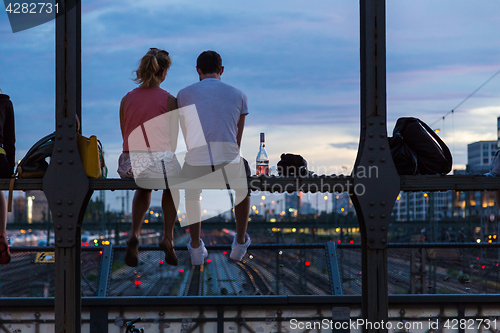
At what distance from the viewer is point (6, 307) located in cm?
643

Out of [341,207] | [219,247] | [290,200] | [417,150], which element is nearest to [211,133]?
[417,150]

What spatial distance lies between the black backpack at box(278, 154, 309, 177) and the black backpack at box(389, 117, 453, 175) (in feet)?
2.37

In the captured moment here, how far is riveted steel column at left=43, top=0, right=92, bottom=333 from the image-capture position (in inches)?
156

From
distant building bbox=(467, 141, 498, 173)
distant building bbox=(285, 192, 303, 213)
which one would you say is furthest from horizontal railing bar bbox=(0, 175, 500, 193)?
distant building bbox=(467, 141, 498, 173)

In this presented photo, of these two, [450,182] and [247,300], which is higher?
[450,182]

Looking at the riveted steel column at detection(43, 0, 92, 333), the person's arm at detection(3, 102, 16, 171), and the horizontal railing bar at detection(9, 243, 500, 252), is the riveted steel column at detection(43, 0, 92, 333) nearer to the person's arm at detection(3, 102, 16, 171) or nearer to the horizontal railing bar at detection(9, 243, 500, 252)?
the person's arm at detection(3, 102, 16, 171)

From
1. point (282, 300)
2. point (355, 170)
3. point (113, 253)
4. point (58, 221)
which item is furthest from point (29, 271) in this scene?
point (355, 170)

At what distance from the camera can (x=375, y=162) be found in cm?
400

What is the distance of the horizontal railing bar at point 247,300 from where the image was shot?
21.0 ft

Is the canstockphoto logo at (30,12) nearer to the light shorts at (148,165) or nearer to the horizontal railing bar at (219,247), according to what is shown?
the light shorts at (148,165)

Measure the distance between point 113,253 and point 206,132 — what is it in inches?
142

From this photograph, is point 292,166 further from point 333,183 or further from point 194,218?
point 194,218

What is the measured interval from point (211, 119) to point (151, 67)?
2.42 feet

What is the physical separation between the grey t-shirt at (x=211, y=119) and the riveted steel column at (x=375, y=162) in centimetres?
117
